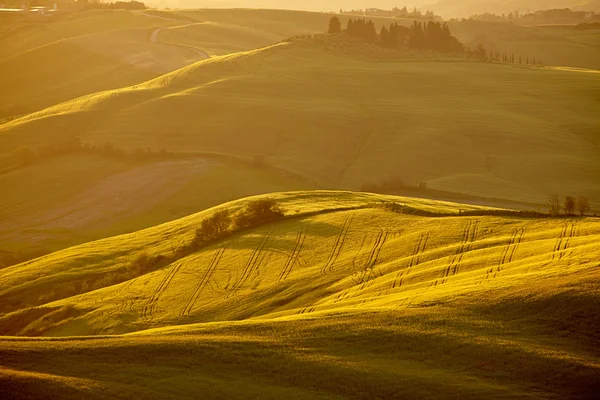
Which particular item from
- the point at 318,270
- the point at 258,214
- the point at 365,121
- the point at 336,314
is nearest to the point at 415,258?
the point at 318,270

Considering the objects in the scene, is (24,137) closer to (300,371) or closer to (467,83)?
(467,83)

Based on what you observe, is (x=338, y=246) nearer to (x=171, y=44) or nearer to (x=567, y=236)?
(x=567, y=236)

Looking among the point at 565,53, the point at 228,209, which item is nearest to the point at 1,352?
the point at 228,209

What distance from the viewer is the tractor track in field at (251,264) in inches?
1971

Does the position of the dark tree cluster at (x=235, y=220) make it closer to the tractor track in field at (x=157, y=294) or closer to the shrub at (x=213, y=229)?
the shrub at (x=213, y=229)

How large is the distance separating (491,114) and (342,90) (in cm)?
2167

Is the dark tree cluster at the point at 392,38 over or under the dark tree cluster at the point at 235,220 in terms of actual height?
over

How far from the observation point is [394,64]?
14038 cm

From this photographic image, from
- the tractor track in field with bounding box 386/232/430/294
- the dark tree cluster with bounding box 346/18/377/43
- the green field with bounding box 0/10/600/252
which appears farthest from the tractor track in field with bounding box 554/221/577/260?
the dark tree cluster with bounding box 346/18/377/43

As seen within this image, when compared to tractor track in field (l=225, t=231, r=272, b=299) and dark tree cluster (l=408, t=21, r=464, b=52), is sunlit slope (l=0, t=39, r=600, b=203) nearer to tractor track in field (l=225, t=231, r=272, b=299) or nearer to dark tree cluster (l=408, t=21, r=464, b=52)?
dark tree cluster (l=408, t=21, r=464, b=52)

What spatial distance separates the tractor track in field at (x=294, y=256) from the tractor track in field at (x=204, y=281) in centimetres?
454

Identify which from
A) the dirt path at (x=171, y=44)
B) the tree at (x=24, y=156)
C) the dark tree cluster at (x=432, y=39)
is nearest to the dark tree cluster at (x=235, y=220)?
the tree at (x=24, y=156)

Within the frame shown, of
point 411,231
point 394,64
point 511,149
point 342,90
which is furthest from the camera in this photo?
point 394,64

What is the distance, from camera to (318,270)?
50.3m
